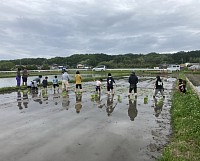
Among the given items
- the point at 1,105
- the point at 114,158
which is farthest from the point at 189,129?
the point at 1,105

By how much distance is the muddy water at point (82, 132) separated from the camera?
725 cm

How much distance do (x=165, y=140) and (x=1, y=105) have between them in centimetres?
1052

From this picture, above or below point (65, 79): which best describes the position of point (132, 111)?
below

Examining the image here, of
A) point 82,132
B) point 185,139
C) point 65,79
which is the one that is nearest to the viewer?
point 185,139

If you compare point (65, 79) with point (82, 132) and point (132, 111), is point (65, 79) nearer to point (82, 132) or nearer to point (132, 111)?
point (132, 111)

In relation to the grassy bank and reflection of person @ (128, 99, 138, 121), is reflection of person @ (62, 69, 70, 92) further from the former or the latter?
the grassy bank

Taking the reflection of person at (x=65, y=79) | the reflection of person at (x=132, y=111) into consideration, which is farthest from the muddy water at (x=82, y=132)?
the reflection of person at (x=65, y=79)

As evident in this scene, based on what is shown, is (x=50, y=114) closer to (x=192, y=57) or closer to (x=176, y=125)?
(x=176, y=125)

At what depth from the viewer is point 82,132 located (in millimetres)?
9523

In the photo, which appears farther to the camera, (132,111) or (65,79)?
(65,79)

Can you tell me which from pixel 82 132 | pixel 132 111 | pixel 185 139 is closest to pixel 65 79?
pixel 132 111

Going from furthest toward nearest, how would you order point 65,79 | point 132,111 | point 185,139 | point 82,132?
point 65,79
point 132,111
point 82,132
point 185,139

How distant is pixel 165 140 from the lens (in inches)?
343

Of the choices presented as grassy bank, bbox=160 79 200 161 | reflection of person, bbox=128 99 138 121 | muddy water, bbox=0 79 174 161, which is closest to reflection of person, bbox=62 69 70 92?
muddy water, bbox=0 79 174 161
